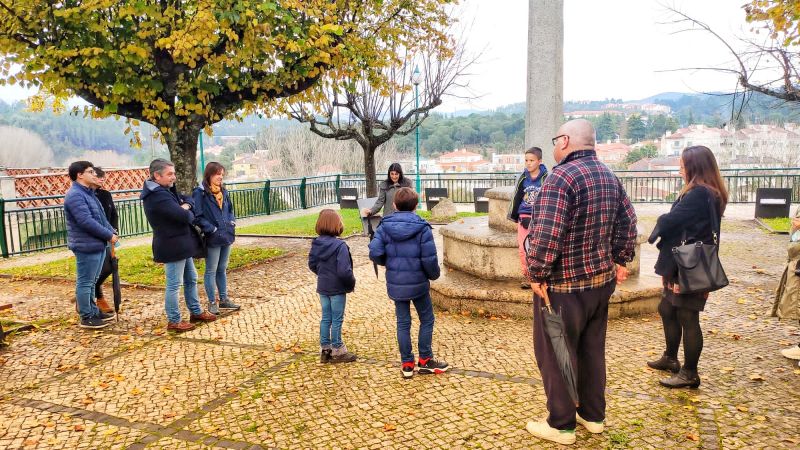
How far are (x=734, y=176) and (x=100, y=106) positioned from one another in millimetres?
19734

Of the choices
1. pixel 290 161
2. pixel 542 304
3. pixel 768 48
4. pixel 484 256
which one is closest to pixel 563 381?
pixel 542 304

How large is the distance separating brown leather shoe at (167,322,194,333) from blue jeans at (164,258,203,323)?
4 centimetres

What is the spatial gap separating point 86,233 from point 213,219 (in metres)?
1.34

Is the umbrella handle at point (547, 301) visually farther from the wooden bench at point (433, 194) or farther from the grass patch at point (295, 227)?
the wooden bench at point (433, 194)

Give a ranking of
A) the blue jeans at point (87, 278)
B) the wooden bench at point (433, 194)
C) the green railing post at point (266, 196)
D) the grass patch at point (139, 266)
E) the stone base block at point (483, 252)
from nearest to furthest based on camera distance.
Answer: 1. the blue jeans at point (87, 278)
2. the stone base block at point (483, 252)
3. the grass patch at point (139, 266)
4. the wooden bench at point (433, 194)
5. the green railing post at point (266, 196)

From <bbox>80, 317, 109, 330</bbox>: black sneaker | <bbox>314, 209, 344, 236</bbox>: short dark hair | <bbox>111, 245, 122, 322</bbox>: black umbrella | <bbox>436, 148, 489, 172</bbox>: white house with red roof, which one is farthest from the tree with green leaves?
<bbox>436, 148, 489, 172</bbox>: white house with red roof

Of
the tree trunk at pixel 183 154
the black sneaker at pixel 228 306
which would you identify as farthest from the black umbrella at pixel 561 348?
the tree trunk at pixel 183 154

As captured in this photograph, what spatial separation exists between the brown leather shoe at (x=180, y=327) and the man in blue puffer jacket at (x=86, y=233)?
0.93m

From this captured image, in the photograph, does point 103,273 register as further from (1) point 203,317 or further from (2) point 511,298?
(2) point 511,298

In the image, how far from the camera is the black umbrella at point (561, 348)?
11.0 feet

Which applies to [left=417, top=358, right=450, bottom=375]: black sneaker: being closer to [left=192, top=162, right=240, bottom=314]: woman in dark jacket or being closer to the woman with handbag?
the woman with handbag

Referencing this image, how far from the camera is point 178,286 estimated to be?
6227 mm

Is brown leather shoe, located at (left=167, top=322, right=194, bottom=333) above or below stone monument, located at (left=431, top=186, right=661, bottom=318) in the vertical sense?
below

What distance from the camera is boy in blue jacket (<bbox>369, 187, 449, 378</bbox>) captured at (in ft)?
15.1
